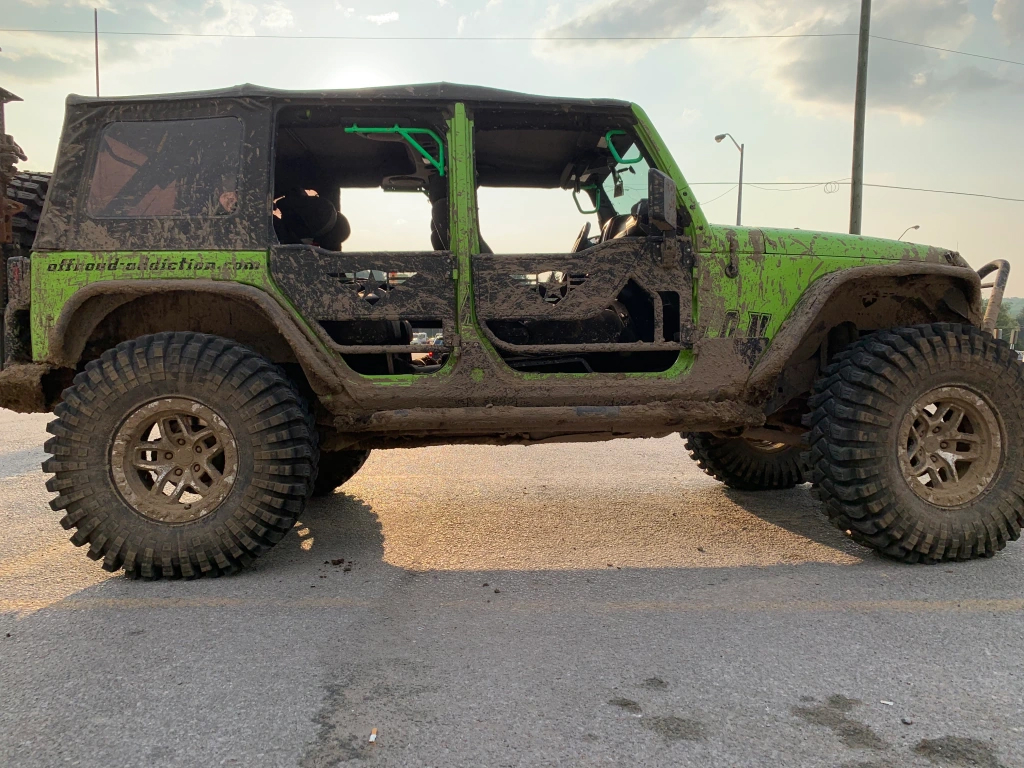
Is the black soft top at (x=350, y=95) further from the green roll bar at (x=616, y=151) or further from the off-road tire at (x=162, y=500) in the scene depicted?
the off-road tire at (x=162, y=500)

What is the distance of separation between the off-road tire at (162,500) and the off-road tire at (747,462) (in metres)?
2.74

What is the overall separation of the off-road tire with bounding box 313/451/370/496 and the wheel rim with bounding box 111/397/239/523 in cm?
123

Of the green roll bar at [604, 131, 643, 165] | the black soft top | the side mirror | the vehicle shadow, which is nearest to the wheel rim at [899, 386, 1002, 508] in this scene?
the vehicle shadow

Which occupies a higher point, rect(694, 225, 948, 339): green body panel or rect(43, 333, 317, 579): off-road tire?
rect(694, 225, 948, 339): green body panel

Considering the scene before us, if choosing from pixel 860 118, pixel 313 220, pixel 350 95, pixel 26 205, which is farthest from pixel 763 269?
pixel 860 118

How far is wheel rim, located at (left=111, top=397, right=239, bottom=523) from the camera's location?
2.87 metres

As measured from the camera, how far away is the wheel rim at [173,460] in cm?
287

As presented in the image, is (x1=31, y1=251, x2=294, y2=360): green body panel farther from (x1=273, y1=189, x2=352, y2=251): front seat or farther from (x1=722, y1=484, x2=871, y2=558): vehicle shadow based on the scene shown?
(x1=722, y1=484, x2=871, y2=558): vehicle shadow

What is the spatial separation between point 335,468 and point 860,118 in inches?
497

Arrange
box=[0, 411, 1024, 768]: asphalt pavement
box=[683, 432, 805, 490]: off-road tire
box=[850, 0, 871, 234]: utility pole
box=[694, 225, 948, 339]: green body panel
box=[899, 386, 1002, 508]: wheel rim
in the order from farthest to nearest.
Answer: box=[850, 0, 871, 234]: utility pole
box=[683, 432, 805, 490]: off-road tire
box=[694, 225, 948, 339]: green body panel
box=[899, 386, 1002, 508]: wheel rim
box=[0, 411, 1024, 768]: asphalt pavement

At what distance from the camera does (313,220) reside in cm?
388

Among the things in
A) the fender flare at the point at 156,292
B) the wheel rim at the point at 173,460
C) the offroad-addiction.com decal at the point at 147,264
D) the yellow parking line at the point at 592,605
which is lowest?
the yellow parking line at the point at 592,605

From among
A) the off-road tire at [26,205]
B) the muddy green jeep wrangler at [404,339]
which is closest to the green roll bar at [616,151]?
the muddy green jeep wrangler at [404,339]

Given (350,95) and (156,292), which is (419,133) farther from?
(156,292)
